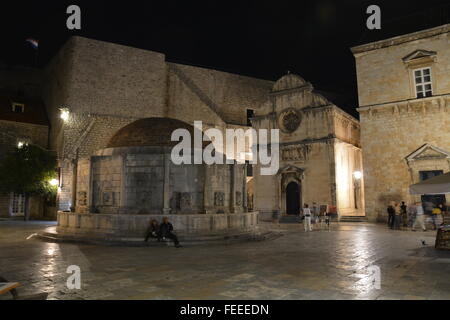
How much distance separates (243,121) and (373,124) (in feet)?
60.1

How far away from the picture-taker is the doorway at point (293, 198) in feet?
76.1

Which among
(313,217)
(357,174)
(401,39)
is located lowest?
(313,217)

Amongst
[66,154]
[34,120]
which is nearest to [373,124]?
[66,154]

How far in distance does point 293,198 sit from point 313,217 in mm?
5621

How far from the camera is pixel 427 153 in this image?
18016 millimetres

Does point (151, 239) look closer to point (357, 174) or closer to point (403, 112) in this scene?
point (403, 112)

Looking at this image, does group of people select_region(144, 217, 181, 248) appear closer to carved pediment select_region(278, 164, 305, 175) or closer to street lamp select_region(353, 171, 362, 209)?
carved pediment select_region(278, 164, 305, 175)

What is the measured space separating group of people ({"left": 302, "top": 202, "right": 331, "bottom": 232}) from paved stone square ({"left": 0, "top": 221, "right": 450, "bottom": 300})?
524 cm

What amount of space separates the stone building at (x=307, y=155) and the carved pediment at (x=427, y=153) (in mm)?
4443

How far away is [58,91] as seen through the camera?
1125 inches

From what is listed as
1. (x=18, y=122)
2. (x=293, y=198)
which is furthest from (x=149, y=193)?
(x=18, y=122)

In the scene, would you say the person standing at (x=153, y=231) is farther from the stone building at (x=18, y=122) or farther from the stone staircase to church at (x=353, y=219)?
the stone building at (x=18, y=122)

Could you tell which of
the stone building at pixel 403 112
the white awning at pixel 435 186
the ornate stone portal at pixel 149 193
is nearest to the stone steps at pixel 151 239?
the ornate stone portal at pixel 149 193
